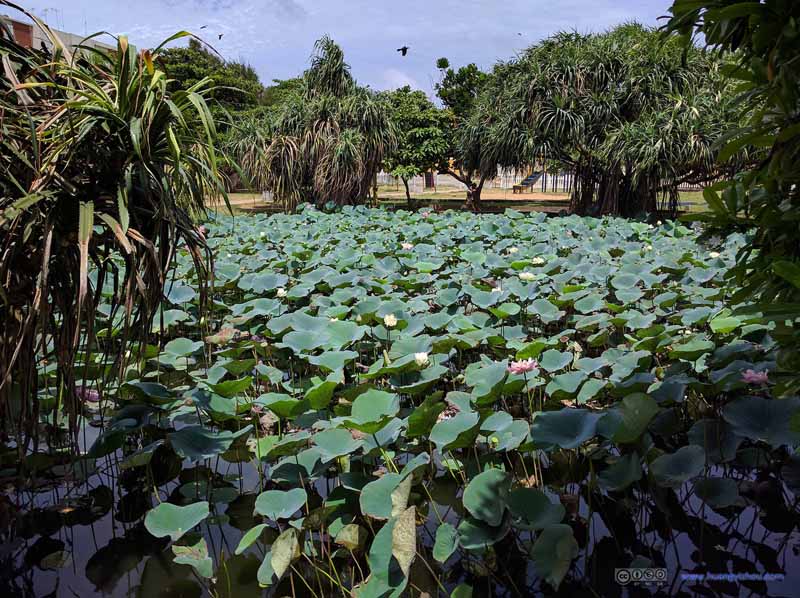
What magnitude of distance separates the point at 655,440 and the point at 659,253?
308 cm

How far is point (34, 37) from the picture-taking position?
21922mm

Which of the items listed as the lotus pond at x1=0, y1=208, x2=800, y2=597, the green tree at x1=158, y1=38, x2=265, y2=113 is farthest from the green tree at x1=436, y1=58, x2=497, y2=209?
the lotus pond at x1=0, y1=208, x2=800, y2=597

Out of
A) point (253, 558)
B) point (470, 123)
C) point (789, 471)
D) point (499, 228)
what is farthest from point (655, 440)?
point (470, 123)

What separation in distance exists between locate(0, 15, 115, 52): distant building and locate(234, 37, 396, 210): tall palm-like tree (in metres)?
3.38

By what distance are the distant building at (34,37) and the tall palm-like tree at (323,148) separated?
338 cm

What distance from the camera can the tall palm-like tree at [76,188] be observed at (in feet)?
5.25

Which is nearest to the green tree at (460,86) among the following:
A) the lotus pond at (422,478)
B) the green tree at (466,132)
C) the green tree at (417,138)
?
the green tree at (466,132)

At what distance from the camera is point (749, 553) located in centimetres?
172

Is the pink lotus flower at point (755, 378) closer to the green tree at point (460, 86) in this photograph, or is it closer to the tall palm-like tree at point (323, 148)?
the tall palm-like tree at point (323, 148)

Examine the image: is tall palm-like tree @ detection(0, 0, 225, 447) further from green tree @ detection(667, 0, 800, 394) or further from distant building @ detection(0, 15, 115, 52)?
Answer: green tree @ detection(667, 0, 800, 394)

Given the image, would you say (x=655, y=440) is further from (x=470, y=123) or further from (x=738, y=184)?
(x=470, y=123)

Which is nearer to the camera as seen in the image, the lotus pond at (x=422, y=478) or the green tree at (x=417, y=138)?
the lotus pond at (x=422, y=478)

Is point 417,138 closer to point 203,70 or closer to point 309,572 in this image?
point 203,70

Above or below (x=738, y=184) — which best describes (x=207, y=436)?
below
